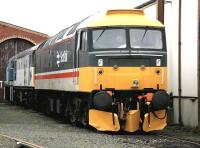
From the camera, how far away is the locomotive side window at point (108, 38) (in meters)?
14.4

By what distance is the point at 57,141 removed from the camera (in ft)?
39.7

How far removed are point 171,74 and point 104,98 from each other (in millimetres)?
5992

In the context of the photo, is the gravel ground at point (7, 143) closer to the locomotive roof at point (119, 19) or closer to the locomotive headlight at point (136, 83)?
the locomotive headlight at point (136, 83)

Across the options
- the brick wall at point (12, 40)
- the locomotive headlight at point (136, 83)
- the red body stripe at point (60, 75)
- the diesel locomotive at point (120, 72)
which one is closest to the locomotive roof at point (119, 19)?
the diesel locomotive at point (120, 72)

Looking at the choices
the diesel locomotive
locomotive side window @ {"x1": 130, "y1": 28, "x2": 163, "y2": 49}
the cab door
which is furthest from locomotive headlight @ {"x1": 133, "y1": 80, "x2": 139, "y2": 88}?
the cab door

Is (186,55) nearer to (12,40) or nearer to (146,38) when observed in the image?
(146,38)

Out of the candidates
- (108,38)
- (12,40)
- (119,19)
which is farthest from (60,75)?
(12,40)

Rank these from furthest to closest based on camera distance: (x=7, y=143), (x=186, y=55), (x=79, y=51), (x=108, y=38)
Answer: (x=186, y=55) → (x=79, y=51) → (x=108, y=38) → (x=7, y=143)

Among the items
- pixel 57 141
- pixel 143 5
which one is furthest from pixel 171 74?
pixel 57 141

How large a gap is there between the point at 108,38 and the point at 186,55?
4199 mm

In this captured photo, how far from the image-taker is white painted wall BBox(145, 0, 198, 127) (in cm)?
1712

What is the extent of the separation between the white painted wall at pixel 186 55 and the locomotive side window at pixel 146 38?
2.67m

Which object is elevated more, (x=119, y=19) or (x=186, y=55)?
(x=119, y=19)

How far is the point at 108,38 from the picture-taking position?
47.5 ft
